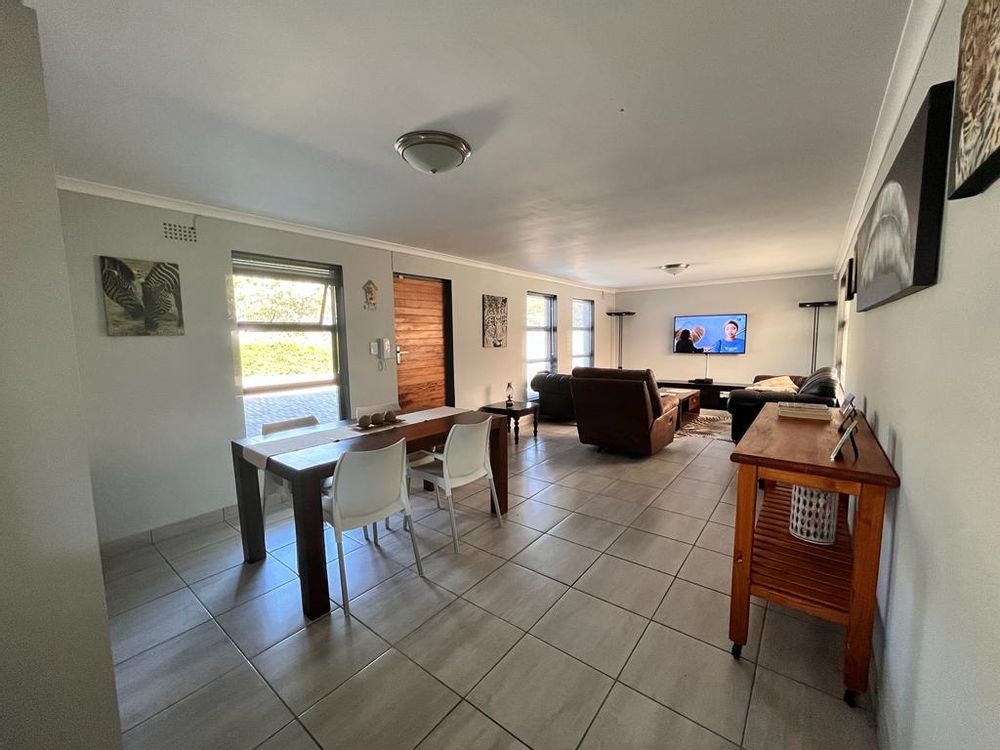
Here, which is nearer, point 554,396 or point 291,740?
point 291,740

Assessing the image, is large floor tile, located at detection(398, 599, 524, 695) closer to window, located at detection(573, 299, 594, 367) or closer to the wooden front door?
the wooden front door

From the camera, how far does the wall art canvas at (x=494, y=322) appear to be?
5.38 m

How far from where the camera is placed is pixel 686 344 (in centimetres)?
766

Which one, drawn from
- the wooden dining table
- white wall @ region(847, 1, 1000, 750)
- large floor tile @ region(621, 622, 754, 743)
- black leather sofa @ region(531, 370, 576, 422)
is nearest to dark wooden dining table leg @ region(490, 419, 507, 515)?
the wooden dining table

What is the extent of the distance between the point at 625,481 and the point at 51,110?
163 inches

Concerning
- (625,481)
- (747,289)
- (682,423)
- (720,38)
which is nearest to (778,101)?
(720,38)

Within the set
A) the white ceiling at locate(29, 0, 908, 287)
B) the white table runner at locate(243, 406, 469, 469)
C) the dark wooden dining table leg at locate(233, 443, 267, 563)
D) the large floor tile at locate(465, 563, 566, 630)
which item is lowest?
the large floor tile at locate(465, 563, 566, 630)

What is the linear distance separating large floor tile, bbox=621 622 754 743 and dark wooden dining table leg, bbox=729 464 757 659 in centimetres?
11

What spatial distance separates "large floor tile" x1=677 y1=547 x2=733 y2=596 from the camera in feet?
6.86

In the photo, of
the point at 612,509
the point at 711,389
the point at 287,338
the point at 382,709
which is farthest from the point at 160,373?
the point at 711,389

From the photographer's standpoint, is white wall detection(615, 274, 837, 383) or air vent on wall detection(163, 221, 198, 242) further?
white wall detection(615, 274, 837, 383)

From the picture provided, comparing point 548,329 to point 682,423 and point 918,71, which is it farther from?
point 918,71

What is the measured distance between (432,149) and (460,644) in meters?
2.26

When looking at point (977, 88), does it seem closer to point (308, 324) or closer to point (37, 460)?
point (37, 460)
